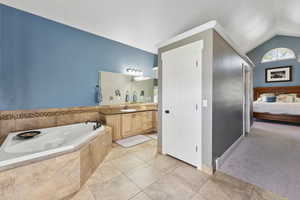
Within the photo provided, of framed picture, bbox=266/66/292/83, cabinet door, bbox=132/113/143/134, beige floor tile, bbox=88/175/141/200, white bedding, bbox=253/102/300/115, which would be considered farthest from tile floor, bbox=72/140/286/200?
framed picture, bbox=266/66/292/83

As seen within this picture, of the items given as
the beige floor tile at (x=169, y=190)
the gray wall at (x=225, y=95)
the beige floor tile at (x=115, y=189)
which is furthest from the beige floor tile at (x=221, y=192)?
the beige floor tile at (x=115, y=189)

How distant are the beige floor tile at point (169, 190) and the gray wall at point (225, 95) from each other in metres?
0.72

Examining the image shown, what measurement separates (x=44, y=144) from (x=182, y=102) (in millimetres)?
2580

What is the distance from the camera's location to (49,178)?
132 centimetres

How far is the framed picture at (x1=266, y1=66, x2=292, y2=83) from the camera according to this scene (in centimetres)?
543

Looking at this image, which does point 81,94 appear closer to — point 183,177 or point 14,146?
point 14,146

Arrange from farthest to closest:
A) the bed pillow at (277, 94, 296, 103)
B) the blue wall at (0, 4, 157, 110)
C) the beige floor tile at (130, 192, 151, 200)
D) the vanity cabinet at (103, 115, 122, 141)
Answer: the bed pillow at (277, 94, 296, 103)
the vanity cabinet at (103, 115, 122, 141)
the blue wall at (0, 4, 157, 110)
the beige floor tile at (130, 192, 151, 200)

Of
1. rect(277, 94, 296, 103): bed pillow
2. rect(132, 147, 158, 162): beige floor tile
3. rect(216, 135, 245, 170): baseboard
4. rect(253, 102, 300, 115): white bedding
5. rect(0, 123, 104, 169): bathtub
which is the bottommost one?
rect(132, 147, 158, 162): beige floor tile

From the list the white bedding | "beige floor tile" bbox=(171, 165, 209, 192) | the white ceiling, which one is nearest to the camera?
"beige floor tile" bbox=(171, 165, 209, 192)

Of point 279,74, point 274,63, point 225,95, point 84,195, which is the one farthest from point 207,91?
point 274,63

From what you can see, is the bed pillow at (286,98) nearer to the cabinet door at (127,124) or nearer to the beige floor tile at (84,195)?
the cabinet door at (127,124)

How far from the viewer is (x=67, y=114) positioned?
2.72 meters

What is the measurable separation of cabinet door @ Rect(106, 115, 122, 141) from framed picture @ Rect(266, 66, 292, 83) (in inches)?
293

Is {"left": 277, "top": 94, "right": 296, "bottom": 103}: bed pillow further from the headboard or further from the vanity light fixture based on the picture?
the vanity light fixture
